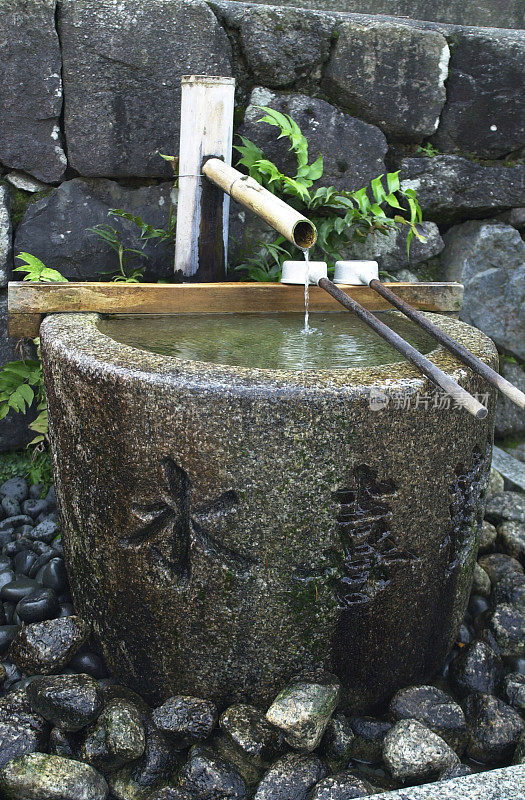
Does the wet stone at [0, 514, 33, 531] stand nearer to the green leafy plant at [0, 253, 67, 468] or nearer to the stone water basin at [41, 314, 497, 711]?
the green leafy plant at [0, 253, 67, 468]

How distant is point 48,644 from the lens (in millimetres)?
2123

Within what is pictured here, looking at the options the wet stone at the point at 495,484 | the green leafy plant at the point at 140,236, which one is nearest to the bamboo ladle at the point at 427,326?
the green leafy plant at the point at 140,236

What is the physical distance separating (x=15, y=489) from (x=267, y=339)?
158 centimetres

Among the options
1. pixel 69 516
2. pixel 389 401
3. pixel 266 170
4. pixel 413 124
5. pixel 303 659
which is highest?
pixel 413 124

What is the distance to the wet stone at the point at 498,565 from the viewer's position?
107 inches

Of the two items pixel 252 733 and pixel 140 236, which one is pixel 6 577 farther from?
pixel 140 236

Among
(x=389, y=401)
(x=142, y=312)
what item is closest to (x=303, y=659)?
(x=389, y=401)

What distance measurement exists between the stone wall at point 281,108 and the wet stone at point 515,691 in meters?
2.04

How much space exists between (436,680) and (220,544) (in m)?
0.98

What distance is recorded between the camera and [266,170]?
3033mm

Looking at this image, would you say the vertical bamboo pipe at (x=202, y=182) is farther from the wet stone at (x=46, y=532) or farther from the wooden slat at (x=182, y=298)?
the wet stone at (x=46, y=532)

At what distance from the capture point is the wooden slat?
2.49 meters

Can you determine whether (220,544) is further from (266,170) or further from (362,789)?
(266,170)

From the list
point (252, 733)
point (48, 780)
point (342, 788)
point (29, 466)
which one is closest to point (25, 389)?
point (29, 466)
